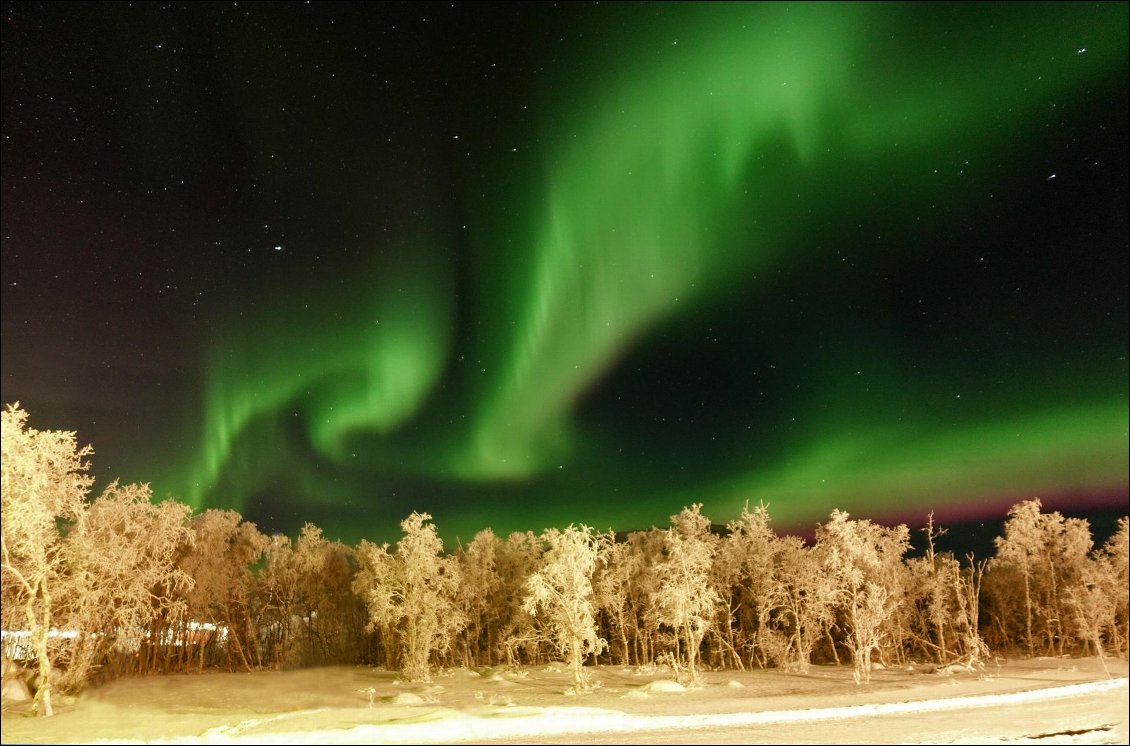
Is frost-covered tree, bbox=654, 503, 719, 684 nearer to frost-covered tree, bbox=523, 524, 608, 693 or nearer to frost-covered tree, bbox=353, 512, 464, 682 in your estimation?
frost-covered tree, bbox=523, 524, 608, 693

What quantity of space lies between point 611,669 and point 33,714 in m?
43.4

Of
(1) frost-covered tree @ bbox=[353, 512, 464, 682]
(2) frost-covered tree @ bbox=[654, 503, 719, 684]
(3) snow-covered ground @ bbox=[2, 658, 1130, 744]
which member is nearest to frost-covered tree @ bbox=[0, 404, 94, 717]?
(3) snow-covered ground @ bbox=[2, 658, 1130, 744]

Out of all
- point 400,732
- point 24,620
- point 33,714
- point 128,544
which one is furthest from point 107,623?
point 400,732

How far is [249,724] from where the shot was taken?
2752 centimetres

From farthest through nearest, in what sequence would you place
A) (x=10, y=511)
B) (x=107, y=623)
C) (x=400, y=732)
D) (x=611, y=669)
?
1. (x=611, y=669)
2. (x=107, y=623)
3. (x=10, y=511)
4. (x=400, y=732)

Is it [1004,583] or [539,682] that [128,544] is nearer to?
[539,682]

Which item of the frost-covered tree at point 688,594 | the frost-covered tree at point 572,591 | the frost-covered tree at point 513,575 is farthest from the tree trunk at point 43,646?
the frost-covered tree at point 513,575

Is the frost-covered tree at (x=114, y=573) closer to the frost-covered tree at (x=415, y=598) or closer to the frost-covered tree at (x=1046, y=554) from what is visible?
the frost-covered tree at (x=415, y=598)

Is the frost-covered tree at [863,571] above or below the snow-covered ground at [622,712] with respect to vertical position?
above

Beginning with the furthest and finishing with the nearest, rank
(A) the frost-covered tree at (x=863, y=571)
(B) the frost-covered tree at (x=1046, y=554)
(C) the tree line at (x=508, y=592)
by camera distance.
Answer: (B) the frost-covered tree at (x=1046, y=554), (A) the frost-covered tree at (x=863, y=571), (C) the tree line at (x=508, y=592)

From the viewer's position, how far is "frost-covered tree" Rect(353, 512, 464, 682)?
58.6 meters

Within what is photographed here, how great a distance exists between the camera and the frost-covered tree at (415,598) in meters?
58.6

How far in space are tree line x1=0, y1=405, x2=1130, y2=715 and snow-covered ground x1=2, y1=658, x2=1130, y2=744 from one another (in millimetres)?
3362

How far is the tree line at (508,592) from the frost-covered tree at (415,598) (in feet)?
0.54
